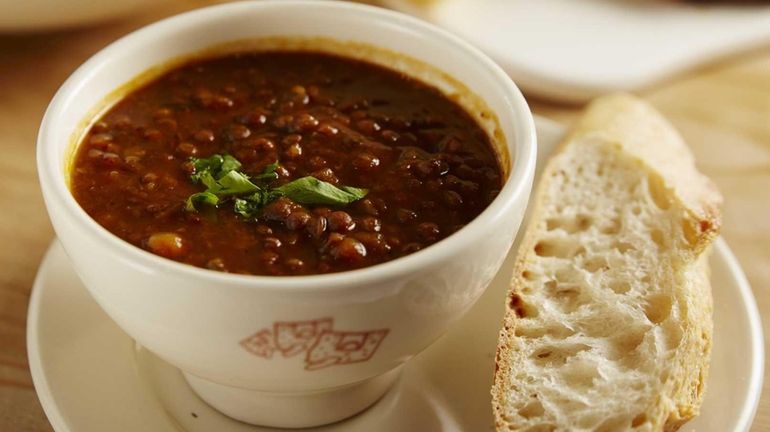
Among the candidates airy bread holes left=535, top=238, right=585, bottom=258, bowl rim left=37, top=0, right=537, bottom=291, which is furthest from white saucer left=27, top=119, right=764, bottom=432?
bowl rim left=37, top=0, right=537, bottom=291

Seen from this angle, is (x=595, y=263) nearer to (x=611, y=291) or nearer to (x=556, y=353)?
(x=611, y=291)

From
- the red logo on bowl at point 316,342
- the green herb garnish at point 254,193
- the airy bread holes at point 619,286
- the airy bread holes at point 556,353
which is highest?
the green herb garnish at point 254,193

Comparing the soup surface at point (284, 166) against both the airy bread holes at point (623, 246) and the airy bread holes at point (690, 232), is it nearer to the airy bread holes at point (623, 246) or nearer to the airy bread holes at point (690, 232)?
the airy bread holes at point (623, 246)

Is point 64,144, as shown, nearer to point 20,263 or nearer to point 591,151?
point 20,263

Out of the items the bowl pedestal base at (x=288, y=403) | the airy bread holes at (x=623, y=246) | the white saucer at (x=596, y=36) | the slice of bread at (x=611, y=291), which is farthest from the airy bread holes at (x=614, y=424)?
the white saucer at (x=596, y=36)

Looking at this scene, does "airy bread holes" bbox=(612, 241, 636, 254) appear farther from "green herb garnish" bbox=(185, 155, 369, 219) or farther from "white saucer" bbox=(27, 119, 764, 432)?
"green herb garnish" bbox=(185, 155, 369, 219)
